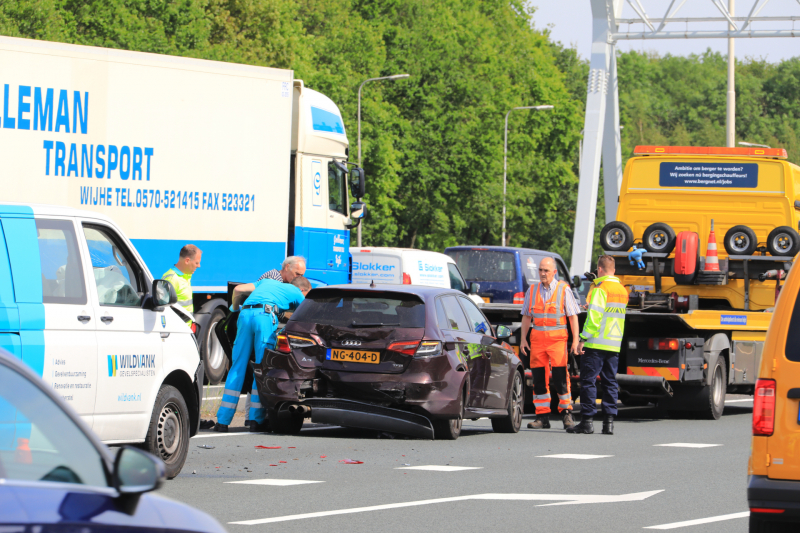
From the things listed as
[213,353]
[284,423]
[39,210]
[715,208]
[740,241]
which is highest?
[715,208]

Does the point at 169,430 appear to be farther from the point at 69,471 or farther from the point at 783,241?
the point at 783,241

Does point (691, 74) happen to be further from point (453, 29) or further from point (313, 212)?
point (313, 212)

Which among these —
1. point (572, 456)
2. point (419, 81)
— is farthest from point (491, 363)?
point (419, 81)

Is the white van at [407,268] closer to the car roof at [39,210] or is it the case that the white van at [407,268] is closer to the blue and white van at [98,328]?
the blue and white van at [98,328]

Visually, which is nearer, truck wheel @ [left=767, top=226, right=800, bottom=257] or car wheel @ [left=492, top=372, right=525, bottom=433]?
car wheel @ [left=492, top=372, right=525, bottom=433]

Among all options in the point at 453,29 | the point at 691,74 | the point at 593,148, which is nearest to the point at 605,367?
the point at 593,148

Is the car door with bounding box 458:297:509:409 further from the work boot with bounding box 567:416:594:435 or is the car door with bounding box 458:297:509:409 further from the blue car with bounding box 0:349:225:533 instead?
the blue car with bounding box 0:349:225:533

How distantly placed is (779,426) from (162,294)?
441 centimetres

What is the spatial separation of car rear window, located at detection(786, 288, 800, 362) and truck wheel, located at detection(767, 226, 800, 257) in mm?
10420

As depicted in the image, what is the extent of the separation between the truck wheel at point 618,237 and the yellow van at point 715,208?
1 centimetres

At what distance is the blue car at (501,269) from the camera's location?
73.8 feet

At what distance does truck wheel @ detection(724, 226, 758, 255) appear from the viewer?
53.5 ft

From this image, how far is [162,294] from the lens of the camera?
8.77 m

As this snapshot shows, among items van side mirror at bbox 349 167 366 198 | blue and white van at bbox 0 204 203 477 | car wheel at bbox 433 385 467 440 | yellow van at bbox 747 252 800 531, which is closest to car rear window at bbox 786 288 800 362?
yellow van at bbox 747 252 800 531
